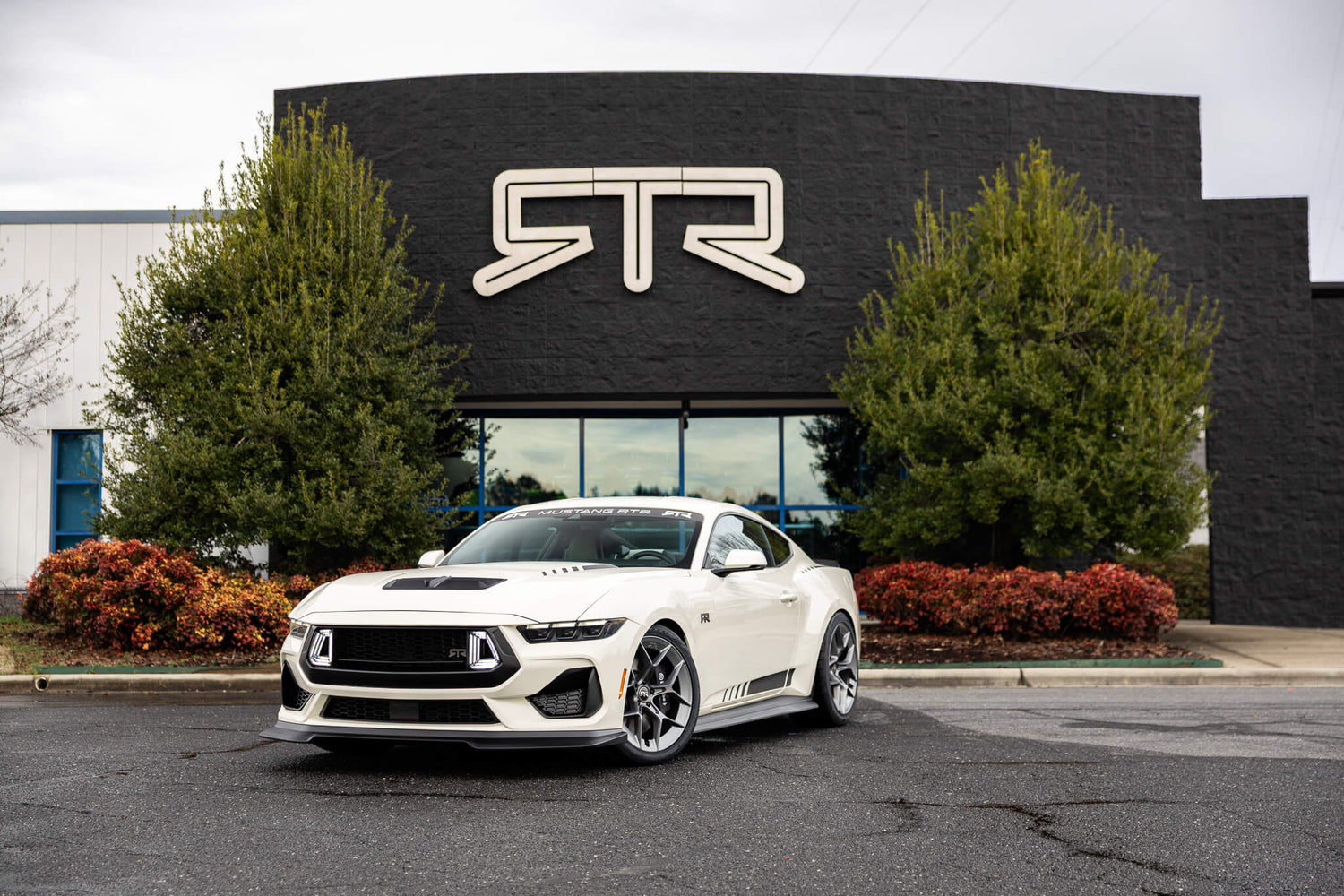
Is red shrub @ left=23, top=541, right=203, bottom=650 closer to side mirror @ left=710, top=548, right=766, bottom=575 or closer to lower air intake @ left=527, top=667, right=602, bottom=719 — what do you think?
side mirror @ left=710, top=548, right=766, bottom=575

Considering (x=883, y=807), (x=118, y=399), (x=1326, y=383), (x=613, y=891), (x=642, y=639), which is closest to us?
(x=613, y=891)

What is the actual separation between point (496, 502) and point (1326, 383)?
12784 millimetres

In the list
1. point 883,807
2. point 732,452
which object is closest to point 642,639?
point 883,807

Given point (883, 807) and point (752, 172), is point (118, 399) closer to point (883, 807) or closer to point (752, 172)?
point (752, 172)

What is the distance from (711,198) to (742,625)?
37.1ft

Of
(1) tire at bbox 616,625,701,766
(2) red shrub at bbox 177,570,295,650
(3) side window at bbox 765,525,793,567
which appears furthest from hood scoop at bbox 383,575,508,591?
(2) red shrub at bbox 177,570,295,650

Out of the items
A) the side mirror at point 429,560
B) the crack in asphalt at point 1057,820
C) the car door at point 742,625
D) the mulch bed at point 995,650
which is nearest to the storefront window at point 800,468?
the mulch bed at point 995,650

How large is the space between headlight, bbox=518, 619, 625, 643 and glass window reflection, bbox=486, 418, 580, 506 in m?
13.5

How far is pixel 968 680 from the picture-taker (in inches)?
476

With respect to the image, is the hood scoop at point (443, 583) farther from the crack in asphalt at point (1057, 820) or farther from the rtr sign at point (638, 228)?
the rtr sign at point (638, 228)

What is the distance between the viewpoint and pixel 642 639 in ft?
22.2

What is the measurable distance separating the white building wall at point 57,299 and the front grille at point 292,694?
596 inches

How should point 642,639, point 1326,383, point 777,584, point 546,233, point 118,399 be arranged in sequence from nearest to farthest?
1. point 642,639
2. point 777,584
3. point 118,399
4. point 546,233
5. point 1326,383

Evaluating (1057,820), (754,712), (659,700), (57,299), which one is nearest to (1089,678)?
(754,712)
